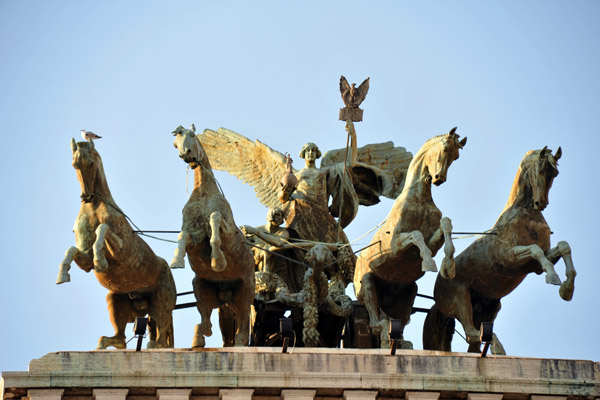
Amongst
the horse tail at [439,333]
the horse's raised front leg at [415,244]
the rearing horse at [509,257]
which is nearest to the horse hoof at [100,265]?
the horse's raised front leg at [415,244]

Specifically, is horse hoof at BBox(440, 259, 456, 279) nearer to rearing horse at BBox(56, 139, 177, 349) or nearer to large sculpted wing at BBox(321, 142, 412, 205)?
rearing horse at BBox(56, 139, 177, 349)

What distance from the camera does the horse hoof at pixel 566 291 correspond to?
149 feet

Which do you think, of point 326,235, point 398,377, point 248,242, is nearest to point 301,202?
point 326,235

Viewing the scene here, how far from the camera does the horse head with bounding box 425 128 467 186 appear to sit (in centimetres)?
4622

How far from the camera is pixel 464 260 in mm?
47500

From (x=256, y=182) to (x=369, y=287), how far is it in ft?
22.3

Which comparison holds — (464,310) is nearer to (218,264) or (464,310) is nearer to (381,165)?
(218,264)

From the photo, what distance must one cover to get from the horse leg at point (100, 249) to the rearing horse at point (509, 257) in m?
7.02

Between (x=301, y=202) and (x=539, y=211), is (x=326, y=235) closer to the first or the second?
(x=301, y=202)

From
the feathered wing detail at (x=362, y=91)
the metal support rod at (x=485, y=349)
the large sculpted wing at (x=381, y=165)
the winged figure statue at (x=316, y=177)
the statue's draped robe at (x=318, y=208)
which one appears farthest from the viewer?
the large sculpted wing at (x=381, y=165)

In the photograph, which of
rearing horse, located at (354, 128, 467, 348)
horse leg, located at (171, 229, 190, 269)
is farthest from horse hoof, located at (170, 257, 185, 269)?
rearing horse, located at (354, 128, 467, 348)

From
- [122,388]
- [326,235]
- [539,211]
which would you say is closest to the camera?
[122,388]

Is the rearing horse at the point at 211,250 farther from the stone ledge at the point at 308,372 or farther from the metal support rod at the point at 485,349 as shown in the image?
the metal support rod at the point at 485,349

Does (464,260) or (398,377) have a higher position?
(464,260)
